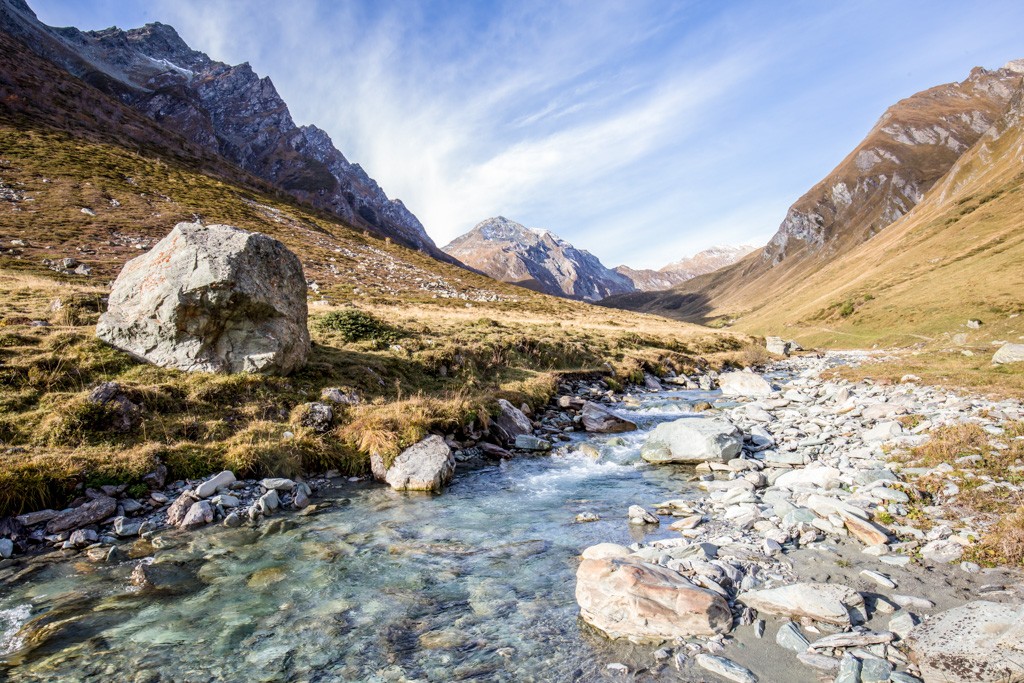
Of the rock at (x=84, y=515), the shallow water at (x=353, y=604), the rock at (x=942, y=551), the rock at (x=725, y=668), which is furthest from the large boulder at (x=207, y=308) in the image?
the rock at (x=942, y=551)

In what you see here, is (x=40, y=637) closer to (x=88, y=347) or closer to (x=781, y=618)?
(x=781, y=618)

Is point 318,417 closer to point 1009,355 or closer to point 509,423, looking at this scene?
point 509,423

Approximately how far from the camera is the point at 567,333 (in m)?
37.2

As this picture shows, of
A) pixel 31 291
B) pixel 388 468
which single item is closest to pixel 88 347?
pixel 31 291

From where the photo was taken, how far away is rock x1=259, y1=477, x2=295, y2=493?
38.0ft

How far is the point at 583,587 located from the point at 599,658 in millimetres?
1071

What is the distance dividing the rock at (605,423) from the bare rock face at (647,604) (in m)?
12.3

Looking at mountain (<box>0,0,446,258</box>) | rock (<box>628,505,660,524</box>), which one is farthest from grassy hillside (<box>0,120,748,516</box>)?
mountain (<box>0,0,446,258</box>)

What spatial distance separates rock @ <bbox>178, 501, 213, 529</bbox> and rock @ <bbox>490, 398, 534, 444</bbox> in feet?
30.5

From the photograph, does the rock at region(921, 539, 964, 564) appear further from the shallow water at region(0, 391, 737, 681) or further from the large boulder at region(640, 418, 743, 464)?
the large boulder at region(640, 418, 743, 464)

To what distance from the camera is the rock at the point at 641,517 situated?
9.96 m

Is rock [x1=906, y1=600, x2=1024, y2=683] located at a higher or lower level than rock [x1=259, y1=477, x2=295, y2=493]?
lower

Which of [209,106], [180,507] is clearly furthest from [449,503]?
[209,106]

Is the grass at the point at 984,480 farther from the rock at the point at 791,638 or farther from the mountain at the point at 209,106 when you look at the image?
the mountain at the point at 209,106
